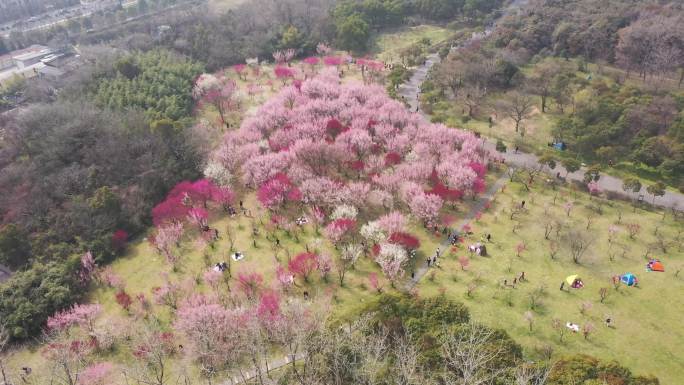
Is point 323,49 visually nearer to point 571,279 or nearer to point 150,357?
point 571,279

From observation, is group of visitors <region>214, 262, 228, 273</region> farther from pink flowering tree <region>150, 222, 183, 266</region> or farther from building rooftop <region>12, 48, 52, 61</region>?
building rooftop <region>12, 48, 52, 61</region>

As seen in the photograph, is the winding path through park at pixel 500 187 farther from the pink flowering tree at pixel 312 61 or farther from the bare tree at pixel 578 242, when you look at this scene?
the pink flowering tree at pixel 312 61

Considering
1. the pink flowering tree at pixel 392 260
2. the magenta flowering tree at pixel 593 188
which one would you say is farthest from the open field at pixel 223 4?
the magenta flowering tree at pixel 593 188

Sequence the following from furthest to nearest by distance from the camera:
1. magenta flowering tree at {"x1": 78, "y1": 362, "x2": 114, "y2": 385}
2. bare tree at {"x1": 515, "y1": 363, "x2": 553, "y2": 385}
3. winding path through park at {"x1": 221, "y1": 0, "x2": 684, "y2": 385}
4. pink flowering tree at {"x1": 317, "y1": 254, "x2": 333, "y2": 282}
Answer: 1. pink flowering tree at {"x1": 317, "y1": 254, "x2": 333, "y2": 282}
2. winding path through park at {"x1": 221, "y1": 0, "x2": 684, "y2": 385}
3. magenta flowering tree at {"x1": 78, "y1": 362, "x2": 114, "y2": 385}
4. bare tree at {"x1": 515, "y1": 363, "x2": 553, "y2": 385}

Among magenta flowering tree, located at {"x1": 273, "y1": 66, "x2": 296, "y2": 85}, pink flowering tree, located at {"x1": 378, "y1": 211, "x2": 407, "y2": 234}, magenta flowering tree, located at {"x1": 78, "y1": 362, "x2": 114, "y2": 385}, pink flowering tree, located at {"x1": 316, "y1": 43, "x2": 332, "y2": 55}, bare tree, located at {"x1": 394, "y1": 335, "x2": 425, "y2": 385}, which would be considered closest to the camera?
bare tree, located at {"x1": 394, "y1": 335, "x2": 425, "y2": 385}

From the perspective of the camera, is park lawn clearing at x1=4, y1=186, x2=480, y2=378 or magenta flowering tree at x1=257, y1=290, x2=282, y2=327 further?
park lawn clearing at x1=4, y1=186, x2=480, y2=378

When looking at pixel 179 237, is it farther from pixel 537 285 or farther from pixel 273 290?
pixel 537 285

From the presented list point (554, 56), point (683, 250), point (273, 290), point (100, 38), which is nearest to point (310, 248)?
point (273, 290)

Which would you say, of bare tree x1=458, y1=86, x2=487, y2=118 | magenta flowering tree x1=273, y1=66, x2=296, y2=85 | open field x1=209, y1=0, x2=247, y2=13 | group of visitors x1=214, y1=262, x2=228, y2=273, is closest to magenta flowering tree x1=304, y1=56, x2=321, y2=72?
magenta flowering tree x1=273, y1=66, x2=296, y2=85
